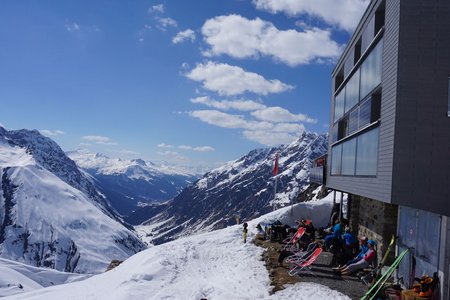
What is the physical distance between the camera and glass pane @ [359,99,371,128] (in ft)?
60.5

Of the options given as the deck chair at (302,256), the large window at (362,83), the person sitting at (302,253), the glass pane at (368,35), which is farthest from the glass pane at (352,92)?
the deck chair at (302,256)

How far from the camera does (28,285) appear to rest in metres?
103

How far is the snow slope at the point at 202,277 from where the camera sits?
52.4ft

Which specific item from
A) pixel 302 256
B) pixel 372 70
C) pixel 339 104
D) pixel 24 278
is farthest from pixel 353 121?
pixel 24 278

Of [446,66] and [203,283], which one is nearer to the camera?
[446,66]

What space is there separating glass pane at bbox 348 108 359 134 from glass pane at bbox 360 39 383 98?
164 centimetres

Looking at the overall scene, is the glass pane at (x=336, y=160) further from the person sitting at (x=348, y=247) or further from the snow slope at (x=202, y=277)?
the person sitting at (x=348, y=247)


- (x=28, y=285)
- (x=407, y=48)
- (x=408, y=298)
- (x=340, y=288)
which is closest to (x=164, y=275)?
(x=340, y=288)

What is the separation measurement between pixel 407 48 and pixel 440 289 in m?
7.58

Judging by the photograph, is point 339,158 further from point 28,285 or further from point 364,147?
point 28,285

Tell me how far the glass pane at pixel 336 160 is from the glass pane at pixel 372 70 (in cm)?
649

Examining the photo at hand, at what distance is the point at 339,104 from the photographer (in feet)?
91.9

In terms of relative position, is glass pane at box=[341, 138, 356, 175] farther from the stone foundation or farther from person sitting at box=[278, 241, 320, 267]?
person sitting at box=[278, 241, 320, 267]

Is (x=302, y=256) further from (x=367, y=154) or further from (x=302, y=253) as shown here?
(x=367, y=154)
